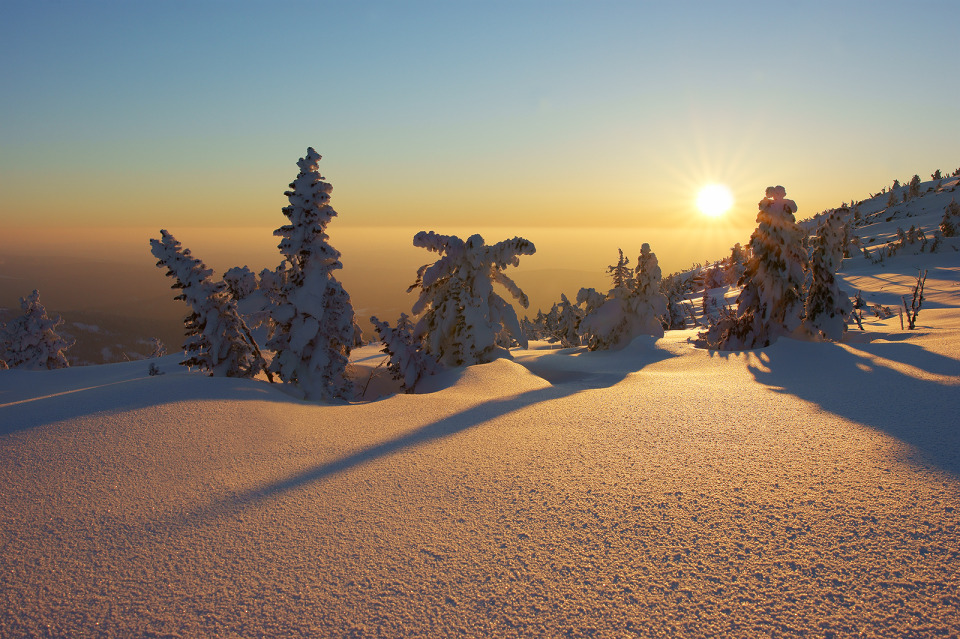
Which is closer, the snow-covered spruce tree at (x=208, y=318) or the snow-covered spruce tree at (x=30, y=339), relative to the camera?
the snow-covered spruce tree at (x=208, y=318)

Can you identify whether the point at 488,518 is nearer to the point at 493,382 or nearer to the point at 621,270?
the point at 493,382

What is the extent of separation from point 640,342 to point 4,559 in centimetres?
1561

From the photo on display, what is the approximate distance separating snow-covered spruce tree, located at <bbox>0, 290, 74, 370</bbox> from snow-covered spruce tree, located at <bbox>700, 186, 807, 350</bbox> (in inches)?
1479

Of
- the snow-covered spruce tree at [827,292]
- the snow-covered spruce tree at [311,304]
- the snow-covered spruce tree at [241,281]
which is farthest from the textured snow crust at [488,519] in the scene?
the snow-covered spruce tree at [241,281]

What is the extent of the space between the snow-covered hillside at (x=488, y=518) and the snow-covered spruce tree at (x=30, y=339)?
3290 centimetres

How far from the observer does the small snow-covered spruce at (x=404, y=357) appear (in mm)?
12570

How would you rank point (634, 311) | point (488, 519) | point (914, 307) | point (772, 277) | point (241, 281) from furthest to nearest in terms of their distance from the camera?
point (634, 311) → point (241, 281) → point (914, 307) → point (772, 277) → point (488, 519)

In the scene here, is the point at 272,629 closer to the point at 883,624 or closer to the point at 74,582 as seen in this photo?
the point at 74,582

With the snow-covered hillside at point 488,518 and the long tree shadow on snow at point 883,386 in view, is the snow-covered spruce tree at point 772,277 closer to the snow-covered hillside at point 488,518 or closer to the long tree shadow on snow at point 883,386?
the long tree shadow on snow at point 883,386

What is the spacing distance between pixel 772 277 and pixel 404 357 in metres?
11.6

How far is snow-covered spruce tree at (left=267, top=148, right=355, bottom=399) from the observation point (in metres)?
11.6

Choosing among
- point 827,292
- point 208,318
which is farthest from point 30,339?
point 827,292

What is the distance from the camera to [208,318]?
12.4 meters

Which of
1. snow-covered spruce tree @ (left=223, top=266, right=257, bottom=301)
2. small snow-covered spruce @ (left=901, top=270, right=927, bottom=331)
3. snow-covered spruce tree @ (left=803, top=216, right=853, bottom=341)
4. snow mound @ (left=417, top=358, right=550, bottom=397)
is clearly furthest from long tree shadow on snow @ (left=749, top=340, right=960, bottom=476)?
snow-covered spruce tree @ (left=223, top=266, right=257, bottom=301)
